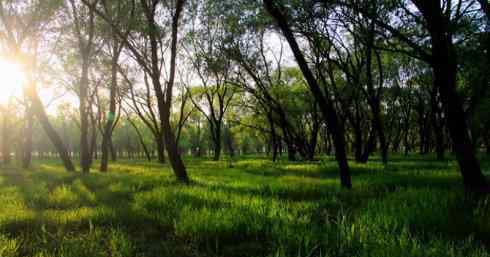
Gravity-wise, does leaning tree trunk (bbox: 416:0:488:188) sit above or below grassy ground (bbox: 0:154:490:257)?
above

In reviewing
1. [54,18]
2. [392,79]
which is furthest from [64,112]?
[392,79]

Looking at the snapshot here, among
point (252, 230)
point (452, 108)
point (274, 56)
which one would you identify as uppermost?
point (274, 56)

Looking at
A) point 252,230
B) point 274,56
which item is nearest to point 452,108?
point 252,230

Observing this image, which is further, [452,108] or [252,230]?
[452,108]

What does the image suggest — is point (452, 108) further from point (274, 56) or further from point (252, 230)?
point (274, 56)

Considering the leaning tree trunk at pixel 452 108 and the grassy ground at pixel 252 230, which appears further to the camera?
the leaning tree trunk at pixel 452 108

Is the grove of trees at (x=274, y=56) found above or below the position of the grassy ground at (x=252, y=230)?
above

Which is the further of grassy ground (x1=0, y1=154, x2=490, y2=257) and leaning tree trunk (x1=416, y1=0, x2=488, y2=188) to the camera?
leaning tree trunk (x1=416, y1=0, x2=488, y2=188)

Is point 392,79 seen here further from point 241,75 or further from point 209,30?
point 209,30

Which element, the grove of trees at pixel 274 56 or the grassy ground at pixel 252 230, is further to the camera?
the grove of trees at pixel 274 56

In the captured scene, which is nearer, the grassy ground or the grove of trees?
the grassy ground

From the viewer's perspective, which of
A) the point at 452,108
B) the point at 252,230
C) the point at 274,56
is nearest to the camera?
the point at 252,230

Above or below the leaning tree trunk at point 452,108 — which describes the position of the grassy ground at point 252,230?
below

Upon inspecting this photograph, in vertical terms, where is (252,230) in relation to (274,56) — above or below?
below
